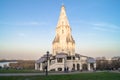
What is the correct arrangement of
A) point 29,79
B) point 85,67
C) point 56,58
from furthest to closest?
point 85,67 < point 56,58 < point 29,79

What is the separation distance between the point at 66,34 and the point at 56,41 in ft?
19.6

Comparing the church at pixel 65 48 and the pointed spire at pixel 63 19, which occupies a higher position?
the pointed spire at pixel 63 19

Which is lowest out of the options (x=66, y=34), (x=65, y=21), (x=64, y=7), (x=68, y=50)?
(x=68, y=50)

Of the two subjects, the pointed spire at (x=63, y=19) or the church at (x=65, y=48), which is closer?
the church at (x=65, y=48)

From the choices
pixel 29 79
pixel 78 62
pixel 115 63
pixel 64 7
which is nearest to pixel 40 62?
pixel 78 62

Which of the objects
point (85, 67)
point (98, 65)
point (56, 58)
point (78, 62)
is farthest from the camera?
point (98, 65)

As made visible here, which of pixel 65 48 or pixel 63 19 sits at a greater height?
pixel 63 19

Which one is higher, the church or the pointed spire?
the pointed spire

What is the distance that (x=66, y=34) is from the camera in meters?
92.1

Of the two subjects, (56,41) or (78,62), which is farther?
(56,41)

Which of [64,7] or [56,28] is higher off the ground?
[64,7]

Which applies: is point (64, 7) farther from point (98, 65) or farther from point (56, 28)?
point (98, 65)

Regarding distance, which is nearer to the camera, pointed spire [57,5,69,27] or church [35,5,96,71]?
church [35,5,96,71]

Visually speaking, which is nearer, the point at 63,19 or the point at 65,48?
the point at 65,48
